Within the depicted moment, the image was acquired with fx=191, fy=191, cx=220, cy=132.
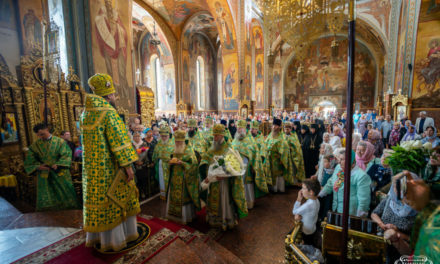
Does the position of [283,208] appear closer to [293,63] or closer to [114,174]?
[114,174]

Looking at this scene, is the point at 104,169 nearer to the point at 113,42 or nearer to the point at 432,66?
the point at 113,42

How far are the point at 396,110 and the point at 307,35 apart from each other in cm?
1390

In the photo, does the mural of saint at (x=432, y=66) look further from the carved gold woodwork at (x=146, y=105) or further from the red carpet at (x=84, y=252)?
the red carpet at (x=84, y=252)

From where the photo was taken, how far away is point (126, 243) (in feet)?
7.79

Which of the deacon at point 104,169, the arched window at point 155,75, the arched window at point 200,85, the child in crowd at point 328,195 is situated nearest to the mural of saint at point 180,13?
the arched window at point 155,75

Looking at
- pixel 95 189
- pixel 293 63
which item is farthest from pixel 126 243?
pixel 293 63

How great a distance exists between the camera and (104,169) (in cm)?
211

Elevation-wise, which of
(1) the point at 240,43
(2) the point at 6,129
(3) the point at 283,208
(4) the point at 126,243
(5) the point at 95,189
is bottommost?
(3) the point at 283,208

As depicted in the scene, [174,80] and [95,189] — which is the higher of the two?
[174,80]

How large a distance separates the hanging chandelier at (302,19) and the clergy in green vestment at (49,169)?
5068 mm

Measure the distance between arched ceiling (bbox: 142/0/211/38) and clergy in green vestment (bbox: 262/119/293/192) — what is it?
14683 millimetres

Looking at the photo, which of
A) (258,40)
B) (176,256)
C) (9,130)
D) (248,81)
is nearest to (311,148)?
(176,256)

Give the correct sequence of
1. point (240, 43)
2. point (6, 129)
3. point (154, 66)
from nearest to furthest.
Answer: point (6, 129) < point (240, 43) < point (154, 66)

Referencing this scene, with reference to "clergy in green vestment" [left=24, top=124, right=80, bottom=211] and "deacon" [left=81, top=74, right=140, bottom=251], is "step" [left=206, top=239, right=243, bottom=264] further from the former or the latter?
"clergy in green vestment" [left=24, top=124, right=80, bottom=211]
